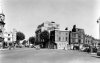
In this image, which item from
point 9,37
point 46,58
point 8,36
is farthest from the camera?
point 8,36

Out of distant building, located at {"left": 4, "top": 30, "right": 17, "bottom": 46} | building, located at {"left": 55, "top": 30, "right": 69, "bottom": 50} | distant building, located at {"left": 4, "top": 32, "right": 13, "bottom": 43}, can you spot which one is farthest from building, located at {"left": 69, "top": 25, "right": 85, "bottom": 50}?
distant building, located at {"left": 4, "top": 32, "right": 13, "bottom": 43}

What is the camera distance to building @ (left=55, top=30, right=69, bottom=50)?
100 m

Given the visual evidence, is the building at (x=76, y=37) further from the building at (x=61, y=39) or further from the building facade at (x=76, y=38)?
the building at (x=61, y=39)

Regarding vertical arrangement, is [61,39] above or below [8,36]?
below

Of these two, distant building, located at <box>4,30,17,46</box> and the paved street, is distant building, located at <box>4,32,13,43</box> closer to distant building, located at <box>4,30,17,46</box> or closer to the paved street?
distant building, located at <box>4,30,17,46</box>

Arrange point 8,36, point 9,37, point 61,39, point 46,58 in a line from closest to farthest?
point 46,58 → point 61,39 → point 9,37 → point 8,36

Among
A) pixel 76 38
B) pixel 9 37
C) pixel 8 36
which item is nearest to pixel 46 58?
pixel 76 38

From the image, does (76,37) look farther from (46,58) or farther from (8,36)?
(46,58)

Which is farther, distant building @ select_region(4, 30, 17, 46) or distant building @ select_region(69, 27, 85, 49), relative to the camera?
distant building @ select_region(4, 30, 17, 46)

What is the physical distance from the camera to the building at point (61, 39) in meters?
100

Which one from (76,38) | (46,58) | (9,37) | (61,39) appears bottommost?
(46,58)

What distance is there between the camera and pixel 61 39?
3974 inches

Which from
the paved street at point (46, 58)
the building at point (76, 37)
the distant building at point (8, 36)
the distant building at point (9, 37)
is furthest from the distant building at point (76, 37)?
the paved street at point (46, 58)

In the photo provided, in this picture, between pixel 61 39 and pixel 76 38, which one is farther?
pixel 61 39
